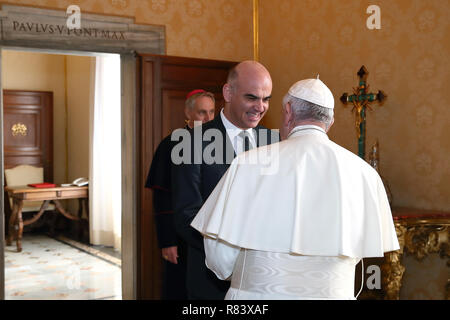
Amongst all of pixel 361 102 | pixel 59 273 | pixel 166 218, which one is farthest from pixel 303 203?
pixel 59 273

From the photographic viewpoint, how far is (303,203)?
6.59 feet

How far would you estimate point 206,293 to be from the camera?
8.99 ft

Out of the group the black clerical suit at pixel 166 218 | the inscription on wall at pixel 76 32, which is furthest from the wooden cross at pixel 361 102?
the inscription on wall at pixel 76 32

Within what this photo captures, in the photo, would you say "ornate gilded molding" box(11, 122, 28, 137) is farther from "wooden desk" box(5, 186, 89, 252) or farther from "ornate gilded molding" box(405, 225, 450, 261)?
"ornate gilded molding" box(405, 225, 450, 261)

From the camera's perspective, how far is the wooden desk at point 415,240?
3.64m

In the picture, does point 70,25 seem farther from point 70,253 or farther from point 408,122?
point 70,253

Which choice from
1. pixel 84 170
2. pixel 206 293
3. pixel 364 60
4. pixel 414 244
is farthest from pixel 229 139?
pixel 84 170

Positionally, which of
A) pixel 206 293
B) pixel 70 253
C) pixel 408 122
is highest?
pixel 408 122

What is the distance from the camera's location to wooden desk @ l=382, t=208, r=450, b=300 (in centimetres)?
364

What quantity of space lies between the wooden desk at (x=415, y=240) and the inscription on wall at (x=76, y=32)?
314 cm

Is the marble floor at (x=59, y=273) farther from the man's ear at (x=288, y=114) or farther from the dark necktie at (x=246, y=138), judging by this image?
the man's ear at (x=288, y=114)

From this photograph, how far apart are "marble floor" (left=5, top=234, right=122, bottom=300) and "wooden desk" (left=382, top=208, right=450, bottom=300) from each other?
3.40 metres

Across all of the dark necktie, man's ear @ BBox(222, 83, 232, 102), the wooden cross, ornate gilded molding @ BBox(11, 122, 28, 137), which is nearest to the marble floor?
ornate gilded molding @ BBox(11, 122, 28, 137)

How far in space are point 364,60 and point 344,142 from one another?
2.61ft
